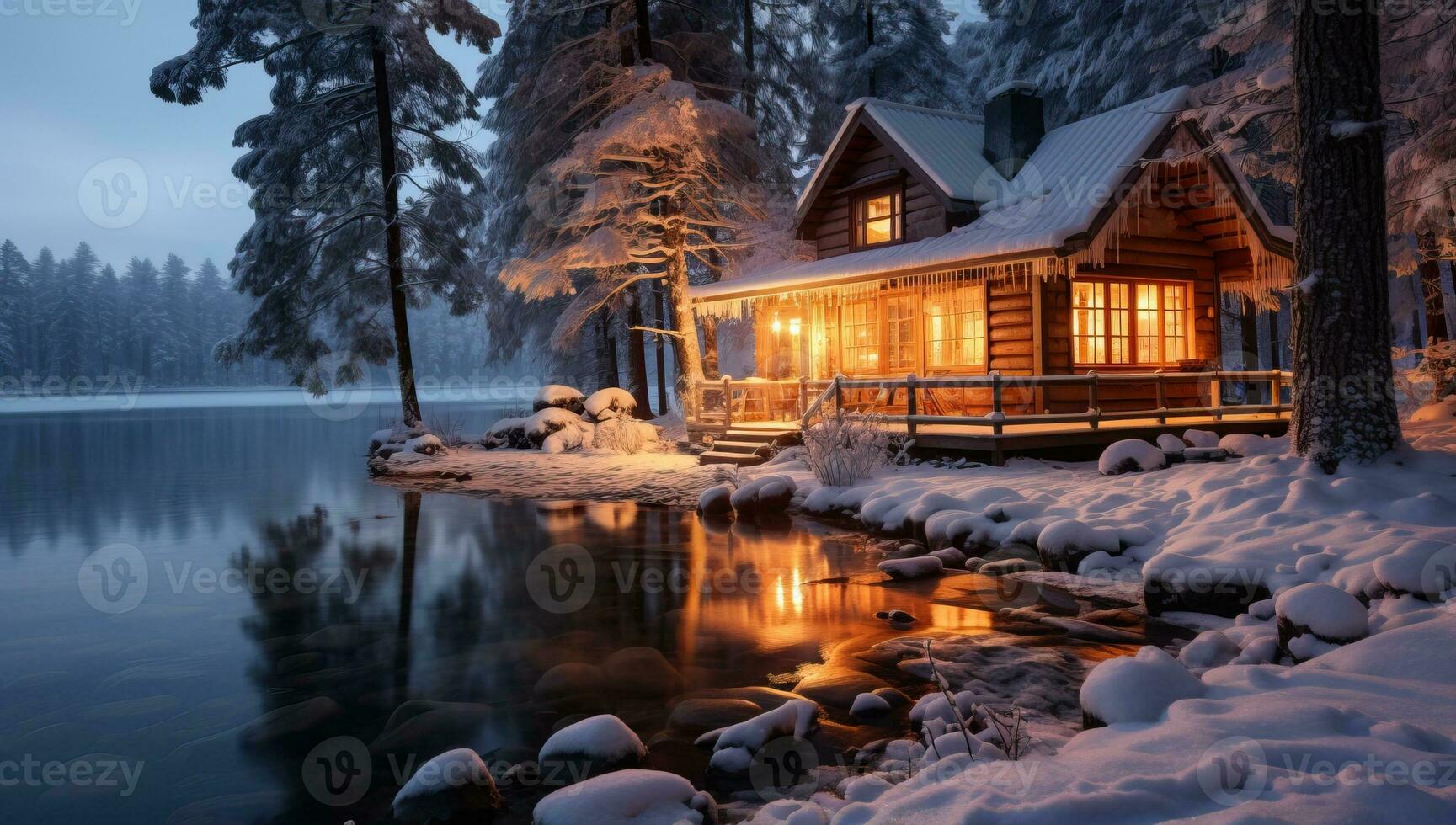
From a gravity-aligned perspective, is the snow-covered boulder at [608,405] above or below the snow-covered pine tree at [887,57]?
below

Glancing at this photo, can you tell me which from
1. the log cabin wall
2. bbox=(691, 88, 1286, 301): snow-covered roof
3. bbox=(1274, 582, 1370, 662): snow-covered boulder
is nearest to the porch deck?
bbox=(691, 88, 1286, 301): snow-covered roof

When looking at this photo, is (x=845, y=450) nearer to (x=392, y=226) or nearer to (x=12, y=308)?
(x=392, y=226)

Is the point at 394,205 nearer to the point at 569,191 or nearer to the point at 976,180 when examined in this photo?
the point at 569,191

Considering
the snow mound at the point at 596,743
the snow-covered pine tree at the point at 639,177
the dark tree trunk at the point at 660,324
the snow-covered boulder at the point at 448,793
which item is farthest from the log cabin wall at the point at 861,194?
the snow-covered boulder at the point at 448,793

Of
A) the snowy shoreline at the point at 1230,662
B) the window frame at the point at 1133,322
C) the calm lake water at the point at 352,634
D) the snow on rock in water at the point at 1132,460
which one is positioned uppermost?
the window frame at the point at 1133,322

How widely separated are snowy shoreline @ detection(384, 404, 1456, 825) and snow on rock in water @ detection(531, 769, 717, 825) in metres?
0.30

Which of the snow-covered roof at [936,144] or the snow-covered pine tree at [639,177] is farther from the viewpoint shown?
the snow-covered pine tree at [639,177]

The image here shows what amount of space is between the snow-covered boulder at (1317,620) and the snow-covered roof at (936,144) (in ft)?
43.1

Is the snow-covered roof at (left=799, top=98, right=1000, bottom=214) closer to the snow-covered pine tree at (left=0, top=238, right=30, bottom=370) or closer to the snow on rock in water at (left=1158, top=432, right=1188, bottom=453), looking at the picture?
the snow on rock in water at (left=1158, top=432, right=1188, bottom=453)

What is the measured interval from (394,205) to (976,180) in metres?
15.0

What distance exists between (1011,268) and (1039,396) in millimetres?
2419

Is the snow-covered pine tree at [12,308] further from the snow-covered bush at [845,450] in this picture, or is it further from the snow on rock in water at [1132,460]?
the snow on rock in water at [1132,460]

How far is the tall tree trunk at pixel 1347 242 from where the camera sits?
817cm

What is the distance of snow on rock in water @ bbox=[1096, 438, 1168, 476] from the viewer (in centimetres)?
1152
